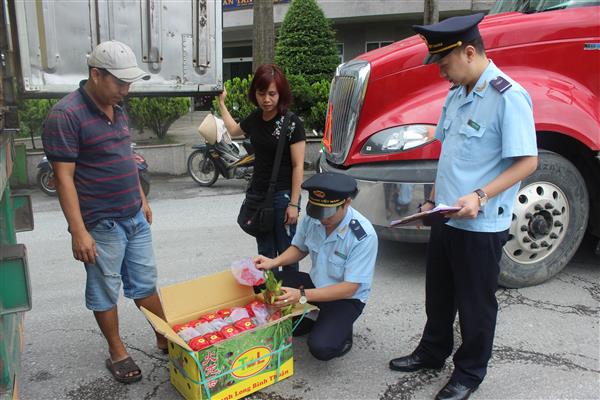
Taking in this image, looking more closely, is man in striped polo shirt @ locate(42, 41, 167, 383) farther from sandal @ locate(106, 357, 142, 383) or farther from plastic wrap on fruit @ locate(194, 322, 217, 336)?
plastic wrap on fruit @ locate(194, 322, 217, 336)

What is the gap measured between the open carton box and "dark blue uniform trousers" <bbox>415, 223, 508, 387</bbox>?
68 centimetres

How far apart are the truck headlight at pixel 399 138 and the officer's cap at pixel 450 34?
4.46ft

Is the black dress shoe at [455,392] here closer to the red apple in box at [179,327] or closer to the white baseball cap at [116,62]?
the red apple in box at [179,327]

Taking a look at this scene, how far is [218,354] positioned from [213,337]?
0.18 meters

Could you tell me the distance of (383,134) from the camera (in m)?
3.85

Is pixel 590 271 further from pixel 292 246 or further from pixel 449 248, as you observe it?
pixel 292 246

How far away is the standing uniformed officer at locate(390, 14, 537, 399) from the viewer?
229 centimetres

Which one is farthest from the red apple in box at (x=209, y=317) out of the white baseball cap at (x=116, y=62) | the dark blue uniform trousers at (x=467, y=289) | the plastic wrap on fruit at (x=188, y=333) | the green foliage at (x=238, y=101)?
the green foliage at (x=238, y=101)

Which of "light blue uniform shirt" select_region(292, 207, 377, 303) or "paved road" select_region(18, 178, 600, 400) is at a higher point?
"light blue uniform shirt" select_region(292, 207, 377, 303)

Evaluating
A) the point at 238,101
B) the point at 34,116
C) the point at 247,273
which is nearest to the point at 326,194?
the point at 247,273

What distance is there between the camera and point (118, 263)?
9.20 feet

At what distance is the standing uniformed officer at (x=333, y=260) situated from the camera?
274 cm

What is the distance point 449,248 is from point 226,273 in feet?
4.18

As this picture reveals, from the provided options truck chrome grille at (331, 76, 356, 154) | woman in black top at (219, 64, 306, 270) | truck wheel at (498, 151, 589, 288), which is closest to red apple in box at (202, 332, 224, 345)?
woman in black top at (219, 64, 306, 270)
